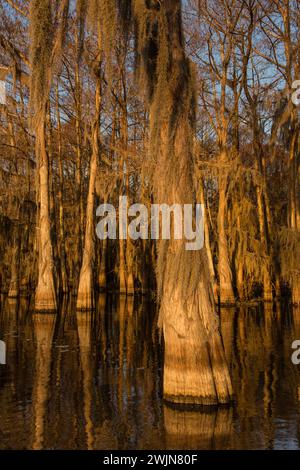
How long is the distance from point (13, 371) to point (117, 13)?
20.0 feet

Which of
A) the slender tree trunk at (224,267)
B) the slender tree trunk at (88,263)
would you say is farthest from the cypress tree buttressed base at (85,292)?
the slender tree trunk at (224,267)

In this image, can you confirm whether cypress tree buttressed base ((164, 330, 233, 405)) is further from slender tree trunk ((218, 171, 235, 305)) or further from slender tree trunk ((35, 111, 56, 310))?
slender tree trunk ((218, 171, 235, 305))

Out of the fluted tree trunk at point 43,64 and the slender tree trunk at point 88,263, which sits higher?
the fluted tree trunk at point 43,64

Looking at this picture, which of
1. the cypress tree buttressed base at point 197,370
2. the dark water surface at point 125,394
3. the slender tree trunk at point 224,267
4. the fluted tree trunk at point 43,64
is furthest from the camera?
the slender tree trunk at point 224,267

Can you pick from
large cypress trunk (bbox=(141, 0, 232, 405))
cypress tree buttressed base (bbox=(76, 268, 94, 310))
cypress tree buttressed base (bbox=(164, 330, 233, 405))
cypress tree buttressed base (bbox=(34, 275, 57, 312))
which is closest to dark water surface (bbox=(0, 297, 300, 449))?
cypress tree buttressed base (bbox=(164, 330, 233, 405))

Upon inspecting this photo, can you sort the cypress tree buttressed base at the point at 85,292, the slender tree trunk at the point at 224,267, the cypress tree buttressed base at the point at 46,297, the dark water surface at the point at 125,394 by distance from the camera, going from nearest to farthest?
1. the dark water surface at the point at 125,394
2. the cypress tree buttressed base at the point at 46,297
3. the cypress tree buttressed base at the point at 85,292
4. the slender tree trunk at the point at 224,267

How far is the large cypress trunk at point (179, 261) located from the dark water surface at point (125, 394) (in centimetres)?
44

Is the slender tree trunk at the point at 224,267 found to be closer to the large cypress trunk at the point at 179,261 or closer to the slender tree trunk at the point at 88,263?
the slender tree trunk at the point at 88,263

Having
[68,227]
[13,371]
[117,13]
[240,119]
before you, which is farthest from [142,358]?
[68,227]

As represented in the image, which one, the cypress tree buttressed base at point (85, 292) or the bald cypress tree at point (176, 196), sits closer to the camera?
the bald cypress tree at point (176, 196)

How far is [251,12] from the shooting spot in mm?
22141

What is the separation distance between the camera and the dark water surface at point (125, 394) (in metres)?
6.36

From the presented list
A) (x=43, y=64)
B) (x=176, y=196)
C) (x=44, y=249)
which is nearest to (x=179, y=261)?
(x=176, y=196)
